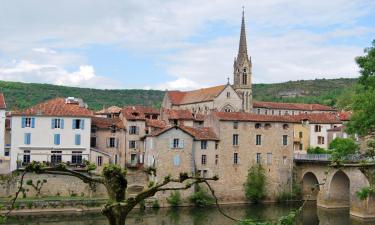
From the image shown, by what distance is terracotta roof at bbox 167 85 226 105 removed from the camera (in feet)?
275

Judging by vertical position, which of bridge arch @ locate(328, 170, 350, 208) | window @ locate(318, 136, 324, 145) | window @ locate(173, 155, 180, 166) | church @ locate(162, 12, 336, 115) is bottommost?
bridge arch @ locate(328, 170, 350, 208)

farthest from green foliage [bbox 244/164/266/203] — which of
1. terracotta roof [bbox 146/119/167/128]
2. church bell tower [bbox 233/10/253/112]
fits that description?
church bell tower [bbox 233/10/253/112]

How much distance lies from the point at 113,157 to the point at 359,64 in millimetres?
28071

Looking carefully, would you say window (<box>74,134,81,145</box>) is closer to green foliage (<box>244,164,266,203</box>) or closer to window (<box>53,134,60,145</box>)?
window (<box>53,134,60,145</box>)

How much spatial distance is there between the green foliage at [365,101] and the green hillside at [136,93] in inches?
3357

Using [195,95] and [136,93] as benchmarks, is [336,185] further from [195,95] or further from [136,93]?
[136,93]

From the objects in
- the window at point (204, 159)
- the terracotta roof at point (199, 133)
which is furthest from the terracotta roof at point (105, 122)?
the window at point (204, 159)

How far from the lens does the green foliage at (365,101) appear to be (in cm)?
2902

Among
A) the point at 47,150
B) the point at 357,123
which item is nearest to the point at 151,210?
the point at 47,150

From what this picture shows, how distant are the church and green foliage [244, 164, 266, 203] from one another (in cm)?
2710

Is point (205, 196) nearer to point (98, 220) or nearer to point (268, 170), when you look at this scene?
point (268, 170)

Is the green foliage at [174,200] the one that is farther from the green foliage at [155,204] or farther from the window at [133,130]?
the window at [133,130]

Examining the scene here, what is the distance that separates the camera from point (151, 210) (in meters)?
45.1

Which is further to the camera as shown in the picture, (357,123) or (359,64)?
(359,64)
